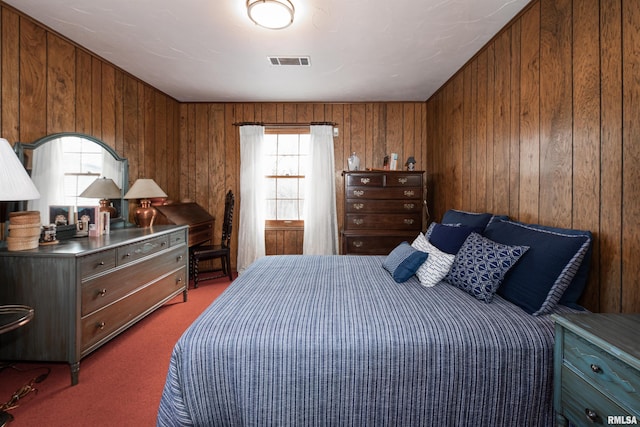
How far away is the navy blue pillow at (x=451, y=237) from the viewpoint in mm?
2168

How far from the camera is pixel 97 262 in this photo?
83.1 inches

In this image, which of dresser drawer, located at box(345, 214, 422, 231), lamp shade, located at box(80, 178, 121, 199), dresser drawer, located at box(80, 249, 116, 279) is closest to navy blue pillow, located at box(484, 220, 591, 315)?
dresser drawer, located at box(345, 214, 422, 231)

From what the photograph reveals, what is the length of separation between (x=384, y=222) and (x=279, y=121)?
2147 millimetres

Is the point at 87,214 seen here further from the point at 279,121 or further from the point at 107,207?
the point at 279,121

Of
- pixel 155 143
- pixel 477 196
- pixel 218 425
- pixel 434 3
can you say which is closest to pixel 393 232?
pixel 477 196

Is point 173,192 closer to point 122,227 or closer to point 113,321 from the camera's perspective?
point 122,227

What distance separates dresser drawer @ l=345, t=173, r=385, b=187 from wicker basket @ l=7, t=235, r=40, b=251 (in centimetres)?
296

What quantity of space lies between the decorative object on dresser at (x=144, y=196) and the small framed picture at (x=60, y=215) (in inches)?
27.2

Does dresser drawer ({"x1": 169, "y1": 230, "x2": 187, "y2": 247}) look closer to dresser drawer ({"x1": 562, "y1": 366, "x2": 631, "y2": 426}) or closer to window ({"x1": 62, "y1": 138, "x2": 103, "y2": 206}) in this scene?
window ({"x1": 62, "y1": 138, "x2": 103, "y2": 206})

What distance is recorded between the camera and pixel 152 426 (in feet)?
5.21

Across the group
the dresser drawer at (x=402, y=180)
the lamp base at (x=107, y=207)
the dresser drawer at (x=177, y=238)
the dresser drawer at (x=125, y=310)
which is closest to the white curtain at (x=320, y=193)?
the dresser drawer at (x=402, y=180)

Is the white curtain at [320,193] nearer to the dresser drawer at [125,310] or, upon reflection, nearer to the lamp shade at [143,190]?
the dresser drawer at [125,310]

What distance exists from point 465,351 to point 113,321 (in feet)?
8.00

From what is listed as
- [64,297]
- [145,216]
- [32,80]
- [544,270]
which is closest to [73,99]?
[32,80]
